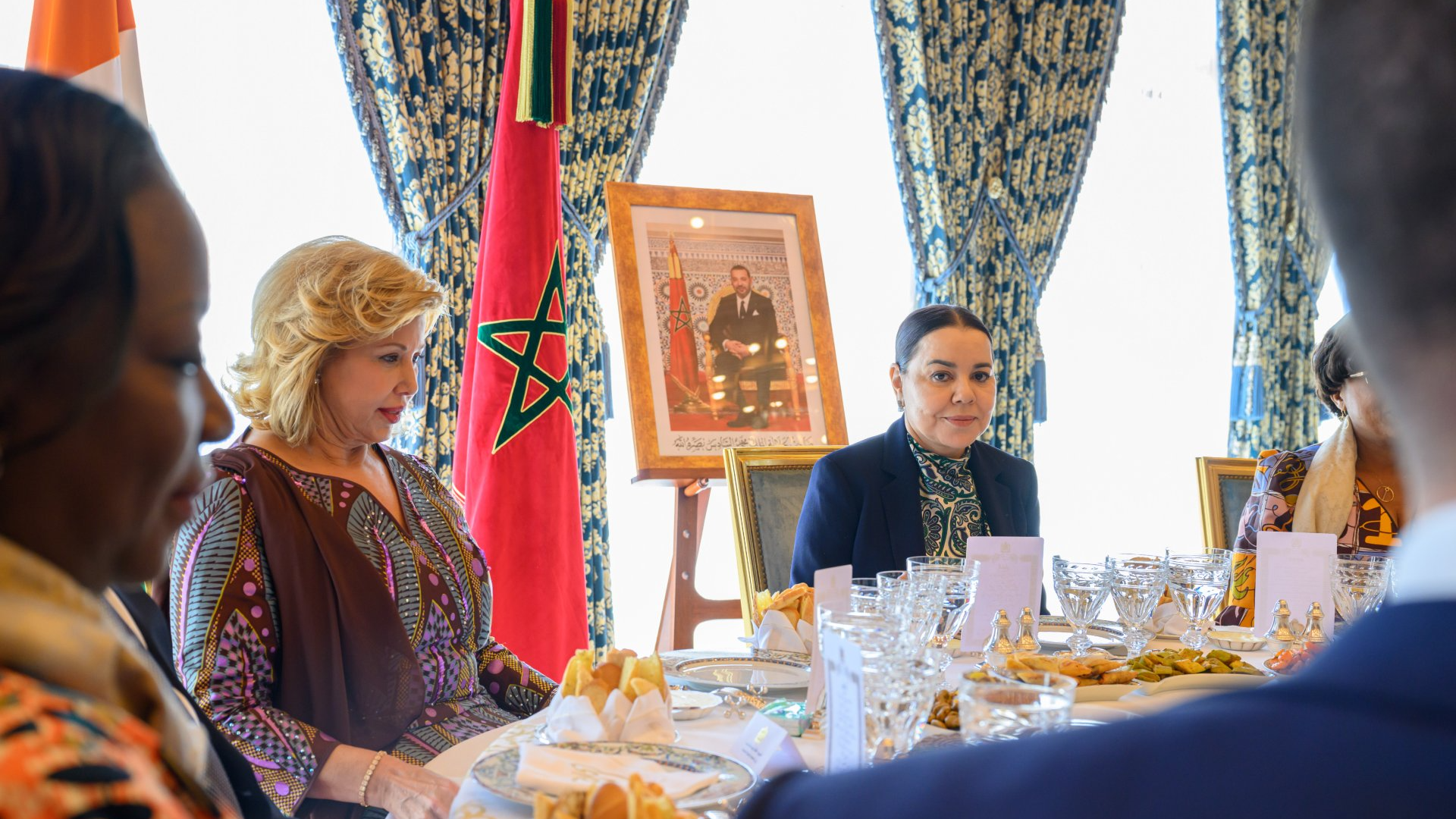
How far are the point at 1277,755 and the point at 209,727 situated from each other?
109cm

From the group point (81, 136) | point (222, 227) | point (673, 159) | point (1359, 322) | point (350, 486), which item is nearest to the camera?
point (1359, 322)

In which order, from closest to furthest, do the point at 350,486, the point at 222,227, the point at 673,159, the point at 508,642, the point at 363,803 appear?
1. the point at 363,803
2. the point at 350,486
3. the point at 508,642
4. the point at 222,227
5. the point at 673,159

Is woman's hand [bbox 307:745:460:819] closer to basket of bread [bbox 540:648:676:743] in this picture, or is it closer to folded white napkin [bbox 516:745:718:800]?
basket of bread [bbox 540:648:676:743]

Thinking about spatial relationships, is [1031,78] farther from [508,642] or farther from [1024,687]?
[1024,687]

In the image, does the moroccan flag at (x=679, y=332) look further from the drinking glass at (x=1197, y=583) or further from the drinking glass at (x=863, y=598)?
the drinking glass at (x=863, y=598)

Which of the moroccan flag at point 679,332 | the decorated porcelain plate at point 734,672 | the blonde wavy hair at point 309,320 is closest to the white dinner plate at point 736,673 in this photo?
the decorated porcelain plate at point 734,672

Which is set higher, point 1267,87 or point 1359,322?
point 1267,87

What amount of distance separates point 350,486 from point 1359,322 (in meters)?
1.92

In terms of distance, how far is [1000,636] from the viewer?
197 centimetres

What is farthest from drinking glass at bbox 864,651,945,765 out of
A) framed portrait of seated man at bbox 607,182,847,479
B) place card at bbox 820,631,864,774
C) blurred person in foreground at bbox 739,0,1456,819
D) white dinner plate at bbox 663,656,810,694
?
framed portrait of seated man at bbox 607,182,847,479

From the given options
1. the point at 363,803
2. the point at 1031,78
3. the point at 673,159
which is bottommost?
the point at 363,803

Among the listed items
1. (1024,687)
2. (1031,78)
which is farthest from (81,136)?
(1031,78)

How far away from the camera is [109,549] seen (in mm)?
601

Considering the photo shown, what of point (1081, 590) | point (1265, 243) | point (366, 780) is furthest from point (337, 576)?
point (1265, 243)
